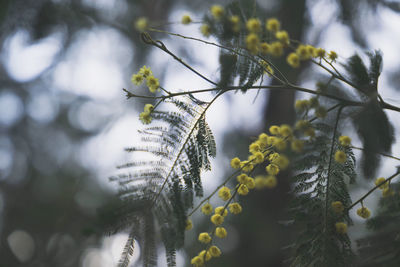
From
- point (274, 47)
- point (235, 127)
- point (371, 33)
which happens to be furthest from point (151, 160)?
point (235, 127)

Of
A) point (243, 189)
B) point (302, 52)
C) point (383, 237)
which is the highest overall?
point (302, 52)

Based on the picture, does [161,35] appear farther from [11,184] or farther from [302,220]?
[11,184]

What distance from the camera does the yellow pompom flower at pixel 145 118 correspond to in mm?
587

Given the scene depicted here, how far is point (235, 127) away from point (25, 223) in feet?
7.58

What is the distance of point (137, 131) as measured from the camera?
62 cm

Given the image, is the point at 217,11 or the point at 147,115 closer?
the point at 217,11

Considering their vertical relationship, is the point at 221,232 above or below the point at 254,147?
below

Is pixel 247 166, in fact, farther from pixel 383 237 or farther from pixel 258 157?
pixel 383 237

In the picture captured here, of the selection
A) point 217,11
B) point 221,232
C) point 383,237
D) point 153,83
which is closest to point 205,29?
point 217,11

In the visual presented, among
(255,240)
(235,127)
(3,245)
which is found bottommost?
(255,240)

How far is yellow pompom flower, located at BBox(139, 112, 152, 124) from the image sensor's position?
1.93ft

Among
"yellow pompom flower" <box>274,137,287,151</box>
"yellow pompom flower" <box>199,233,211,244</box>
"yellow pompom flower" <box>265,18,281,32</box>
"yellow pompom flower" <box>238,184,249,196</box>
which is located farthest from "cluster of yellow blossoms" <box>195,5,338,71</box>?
"yellow pompom flower" <box>199,233,211,244</box>

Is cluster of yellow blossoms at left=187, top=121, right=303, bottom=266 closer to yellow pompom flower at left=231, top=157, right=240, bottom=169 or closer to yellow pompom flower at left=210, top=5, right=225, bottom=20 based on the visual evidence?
yellow pompom flower at left=231, top=157, right=240, bottom=169

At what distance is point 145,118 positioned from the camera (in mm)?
590
